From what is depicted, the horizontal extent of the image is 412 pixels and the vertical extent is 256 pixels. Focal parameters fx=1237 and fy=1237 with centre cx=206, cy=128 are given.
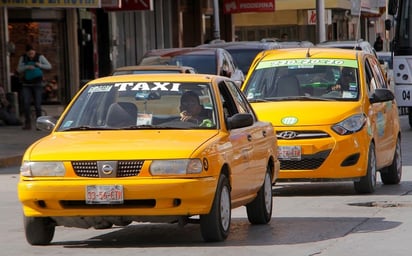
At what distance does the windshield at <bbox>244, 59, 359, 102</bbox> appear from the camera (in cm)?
1536

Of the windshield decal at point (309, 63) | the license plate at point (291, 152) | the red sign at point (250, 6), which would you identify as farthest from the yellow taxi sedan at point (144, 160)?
the red sign at point (250, 6)

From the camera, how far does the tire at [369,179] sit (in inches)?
579

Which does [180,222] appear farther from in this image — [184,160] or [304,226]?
[304,226]

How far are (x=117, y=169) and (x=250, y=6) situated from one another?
32432 millimetres

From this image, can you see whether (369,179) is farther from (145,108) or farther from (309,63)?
(145,108)

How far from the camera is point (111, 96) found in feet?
38.0

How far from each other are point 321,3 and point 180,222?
36485 mm

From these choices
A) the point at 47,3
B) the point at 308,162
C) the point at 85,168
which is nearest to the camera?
Result: the point at 85,168

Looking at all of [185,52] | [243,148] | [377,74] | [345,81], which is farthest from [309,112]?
[185,52]

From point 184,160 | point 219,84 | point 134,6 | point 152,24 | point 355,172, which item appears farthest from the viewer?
point 152,24

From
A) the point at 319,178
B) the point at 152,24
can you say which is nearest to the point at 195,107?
the point at 319,178

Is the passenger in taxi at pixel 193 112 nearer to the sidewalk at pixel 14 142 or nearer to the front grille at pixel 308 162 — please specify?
the front grille at pixel 308 162

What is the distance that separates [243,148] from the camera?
449 inches

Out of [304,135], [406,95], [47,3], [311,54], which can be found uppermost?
[47,3]
